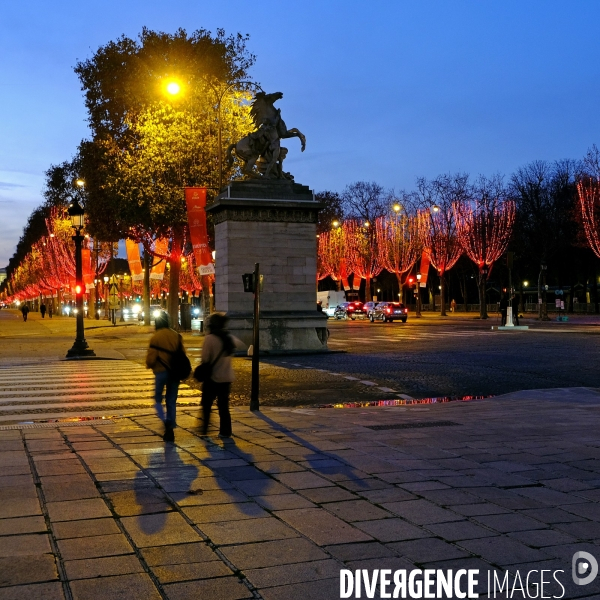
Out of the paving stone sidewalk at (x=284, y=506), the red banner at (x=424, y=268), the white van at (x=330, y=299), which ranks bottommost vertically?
the paving stone sidewalk at (x=284, y=506)

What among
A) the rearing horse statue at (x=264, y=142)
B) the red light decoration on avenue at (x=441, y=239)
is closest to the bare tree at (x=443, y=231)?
the red light decoration on avenue at (x=441, y=239)

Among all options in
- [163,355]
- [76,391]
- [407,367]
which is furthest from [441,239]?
[163,355]

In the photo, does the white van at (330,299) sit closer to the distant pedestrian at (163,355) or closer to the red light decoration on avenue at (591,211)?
the red light decoration on avenue at (591,211)

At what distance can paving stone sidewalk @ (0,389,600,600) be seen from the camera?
5.38 meters

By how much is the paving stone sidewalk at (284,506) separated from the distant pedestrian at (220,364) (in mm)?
324

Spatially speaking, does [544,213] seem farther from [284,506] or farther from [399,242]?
[284,506]

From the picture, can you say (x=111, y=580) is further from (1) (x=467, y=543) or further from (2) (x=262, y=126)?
(2) (x=262, y=126)

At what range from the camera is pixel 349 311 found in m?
77.4

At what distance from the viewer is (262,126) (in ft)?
94.3

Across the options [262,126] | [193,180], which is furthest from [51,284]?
[262,126]

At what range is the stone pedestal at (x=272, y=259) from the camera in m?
27.7

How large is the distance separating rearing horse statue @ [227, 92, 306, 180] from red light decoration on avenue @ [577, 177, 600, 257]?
1387 inches

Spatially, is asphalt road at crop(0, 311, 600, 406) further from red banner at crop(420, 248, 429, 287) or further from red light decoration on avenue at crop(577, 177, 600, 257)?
red banner at crop(420, 248, 429, 287)

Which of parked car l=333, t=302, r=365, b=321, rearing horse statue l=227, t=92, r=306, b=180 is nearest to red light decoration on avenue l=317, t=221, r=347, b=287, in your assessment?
parked car l=333, t=302, r=365, b=321
